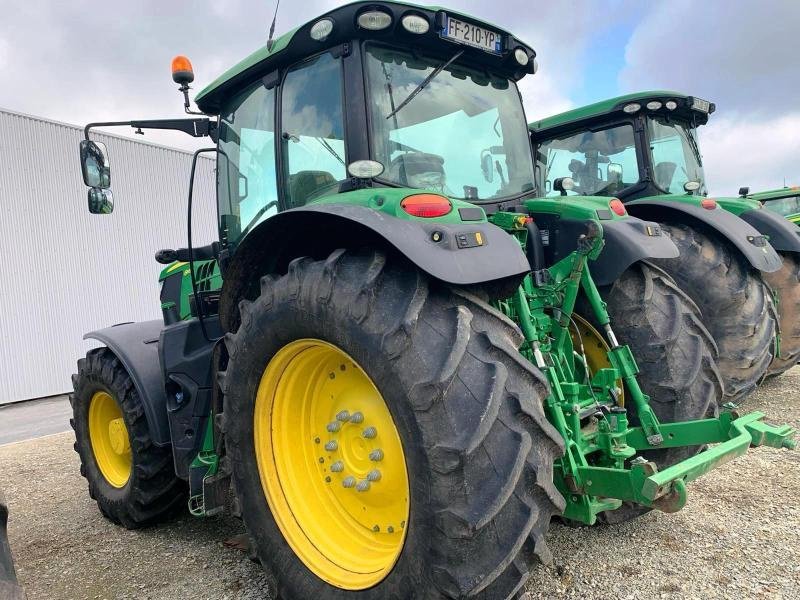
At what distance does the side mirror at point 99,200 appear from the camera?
2.85 meters

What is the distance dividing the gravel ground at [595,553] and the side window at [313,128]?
1.74m

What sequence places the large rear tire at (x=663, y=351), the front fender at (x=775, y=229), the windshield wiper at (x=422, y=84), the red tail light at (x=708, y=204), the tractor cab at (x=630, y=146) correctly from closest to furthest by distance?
the windshield wiper at (x=422, y=84)
the large rear tire at (x=663, y=351)
the red tail light at (x=708, y=204)
the front fender at (x=775, y=229)
the tractor cab at (x=630, y=146)

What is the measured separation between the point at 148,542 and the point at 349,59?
268 cm

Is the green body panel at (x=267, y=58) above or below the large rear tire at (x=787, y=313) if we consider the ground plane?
above

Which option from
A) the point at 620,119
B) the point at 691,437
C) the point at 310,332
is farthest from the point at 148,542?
the point at 620,119

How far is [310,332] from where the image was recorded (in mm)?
2033

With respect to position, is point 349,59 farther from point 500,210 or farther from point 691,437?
point 691,437

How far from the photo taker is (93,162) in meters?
2.78

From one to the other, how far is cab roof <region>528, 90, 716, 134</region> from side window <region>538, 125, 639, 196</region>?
0.52ft

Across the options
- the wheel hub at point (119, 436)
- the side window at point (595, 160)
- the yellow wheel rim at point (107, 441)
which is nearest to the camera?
the wheel hub at point (119, 436)

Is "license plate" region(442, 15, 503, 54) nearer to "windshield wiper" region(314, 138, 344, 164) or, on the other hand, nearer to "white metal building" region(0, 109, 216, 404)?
"windshield wiper" region(314, 138, 344, 164)

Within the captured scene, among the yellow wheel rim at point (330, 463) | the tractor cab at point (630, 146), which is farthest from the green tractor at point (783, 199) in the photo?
the yellow wheel rim at point (330, 463)

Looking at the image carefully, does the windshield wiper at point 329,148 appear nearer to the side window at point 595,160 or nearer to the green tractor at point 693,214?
the green tractor at point 693,214

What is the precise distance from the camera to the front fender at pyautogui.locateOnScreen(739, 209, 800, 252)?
204 inches
